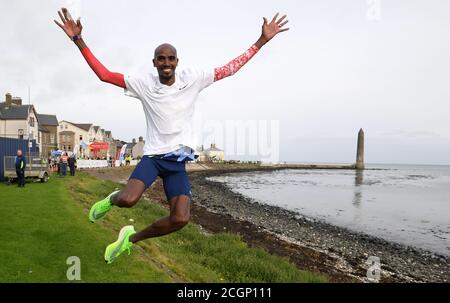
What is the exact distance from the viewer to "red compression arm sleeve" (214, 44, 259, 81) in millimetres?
5242

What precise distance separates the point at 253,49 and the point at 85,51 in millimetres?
2423

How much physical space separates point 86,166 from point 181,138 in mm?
45915

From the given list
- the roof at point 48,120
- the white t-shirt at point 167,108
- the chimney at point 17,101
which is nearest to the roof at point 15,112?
the chimney at point 17,101

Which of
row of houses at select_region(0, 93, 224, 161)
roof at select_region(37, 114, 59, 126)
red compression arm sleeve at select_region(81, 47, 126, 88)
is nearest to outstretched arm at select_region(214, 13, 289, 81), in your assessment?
red compression arm sleeve at select_region(81, 47, 126, 88)

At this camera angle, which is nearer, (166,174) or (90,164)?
(166,174)

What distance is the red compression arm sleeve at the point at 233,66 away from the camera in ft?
17.2

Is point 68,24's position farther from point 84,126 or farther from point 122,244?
point 84,126

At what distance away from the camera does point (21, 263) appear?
6.11 metres

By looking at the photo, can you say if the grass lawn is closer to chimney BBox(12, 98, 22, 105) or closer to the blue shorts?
the blue shorts

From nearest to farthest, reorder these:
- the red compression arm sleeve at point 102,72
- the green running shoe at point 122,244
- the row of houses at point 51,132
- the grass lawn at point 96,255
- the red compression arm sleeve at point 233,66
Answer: the red compression arm sleeve at point 102,72 < the red compression arm sleeve at point 233,66 < the green running shoe at point 122,244 < the grass lawn at point 96,255 < the row of houses at point 51,132

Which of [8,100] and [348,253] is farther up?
[8,100]

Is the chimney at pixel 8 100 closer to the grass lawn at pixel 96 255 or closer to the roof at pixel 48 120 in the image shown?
the roof at pixel 48 120

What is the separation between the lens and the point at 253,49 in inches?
209

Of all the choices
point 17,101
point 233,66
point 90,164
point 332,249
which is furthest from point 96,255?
point 17,101
